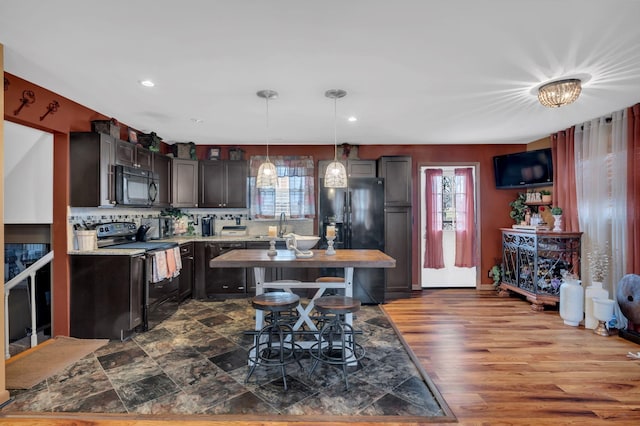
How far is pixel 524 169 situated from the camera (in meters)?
5.04

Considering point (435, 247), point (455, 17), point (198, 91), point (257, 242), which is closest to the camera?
point (455, 17)

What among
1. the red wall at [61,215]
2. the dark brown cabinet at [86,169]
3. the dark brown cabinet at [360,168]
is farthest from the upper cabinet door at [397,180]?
the red wall at [61,215]

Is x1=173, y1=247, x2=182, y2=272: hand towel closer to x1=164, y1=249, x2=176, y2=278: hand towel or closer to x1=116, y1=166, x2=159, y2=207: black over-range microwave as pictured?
x1=164, y1=249, x2=176, y2=278: hand towel

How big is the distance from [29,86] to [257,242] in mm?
3061

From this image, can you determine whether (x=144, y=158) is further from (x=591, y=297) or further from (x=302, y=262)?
(x=591, y=297)

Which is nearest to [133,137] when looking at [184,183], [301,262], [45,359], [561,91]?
[184,183]

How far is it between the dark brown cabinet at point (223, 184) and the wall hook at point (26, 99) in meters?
2.45

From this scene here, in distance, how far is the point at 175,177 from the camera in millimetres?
4973

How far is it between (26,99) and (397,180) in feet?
14.5

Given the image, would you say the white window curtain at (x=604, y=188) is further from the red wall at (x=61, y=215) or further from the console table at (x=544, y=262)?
the red wall at (x=61, y=215)

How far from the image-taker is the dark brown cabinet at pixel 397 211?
5055 mm

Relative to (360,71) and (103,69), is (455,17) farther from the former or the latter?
(103,69)

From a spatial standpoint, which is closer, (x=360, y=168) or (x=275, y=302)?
(x=275, y=302)

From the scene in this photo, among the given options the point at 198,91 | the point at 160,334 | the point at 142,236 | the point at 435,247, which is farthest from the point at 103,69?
the point at 435,247
